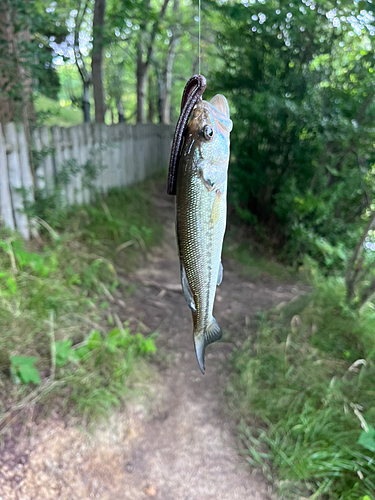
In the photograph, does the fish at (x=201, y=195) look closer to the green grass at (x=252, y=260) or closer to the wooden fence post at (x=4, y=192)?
the wooden fence post at (x=4, y=192)

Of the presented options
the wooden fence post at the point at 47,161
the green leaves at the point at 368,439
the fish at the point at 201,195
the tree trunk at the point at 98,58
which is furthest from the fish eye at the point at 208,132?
the tree trunk at the point at 98,58

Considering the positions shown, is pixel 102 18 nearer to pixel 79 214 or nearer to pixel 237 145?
pixel 237 145

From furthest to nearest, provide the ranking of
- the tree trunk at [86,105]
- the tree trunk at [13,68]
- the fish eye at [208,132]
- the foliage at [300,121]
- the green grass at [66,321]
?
1. the tree trunk at [86,105]
2. the foliage at [300,121]
3. the tree trunk at [13,68]
4. the green grass at [66,321]
5. the fish eye at [208,132]

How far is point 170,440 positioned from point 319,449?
1133mm

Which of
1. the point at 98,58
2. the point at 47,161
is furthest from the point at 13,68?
the point at 98,58

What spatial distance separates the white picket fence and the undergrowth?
A: 3.00 meters

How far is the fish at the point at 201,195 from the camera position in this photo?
3.16 feet

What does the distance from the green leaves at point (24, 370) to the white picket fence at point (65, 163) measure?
5.84 feet

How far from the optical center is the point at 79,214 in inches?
186

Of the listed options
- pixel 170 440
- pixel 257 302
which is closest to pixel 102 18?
pixel 257 302

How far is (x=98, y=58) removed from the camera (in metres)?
6.10

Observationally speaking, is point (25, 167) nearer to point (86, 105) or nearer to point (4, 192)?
point (4, 192)

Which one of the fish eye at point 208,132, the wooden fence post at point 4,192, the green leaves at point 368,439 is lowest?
the green leaves at point 368,439

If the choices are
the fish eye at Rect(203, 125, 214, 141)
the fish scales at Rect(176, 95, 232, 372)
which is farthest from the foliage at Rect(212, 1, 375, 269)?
the fish eye at Rect(203, 125, 214, 141)
